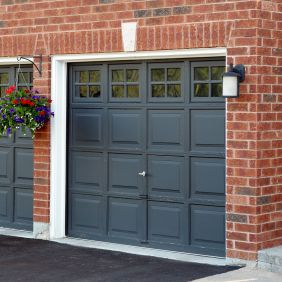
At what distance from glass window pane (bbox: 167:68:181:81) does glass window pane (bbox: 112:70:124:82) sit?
715 millimetres

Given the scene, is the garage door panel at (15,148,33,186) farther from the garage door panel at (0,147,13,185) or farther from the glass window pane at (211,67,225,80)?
the glass window pane at (211,67,225,80)

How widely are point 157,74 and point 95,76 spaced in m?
0.99

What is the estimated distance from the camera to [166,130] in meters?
9.58

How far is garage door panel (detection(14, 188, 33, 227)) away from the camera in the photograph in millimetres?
11017

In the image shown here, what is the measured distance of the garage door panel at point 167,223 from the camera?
9.51 m

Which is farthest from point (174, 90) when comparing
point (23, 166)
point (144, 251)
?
point (23, 166)

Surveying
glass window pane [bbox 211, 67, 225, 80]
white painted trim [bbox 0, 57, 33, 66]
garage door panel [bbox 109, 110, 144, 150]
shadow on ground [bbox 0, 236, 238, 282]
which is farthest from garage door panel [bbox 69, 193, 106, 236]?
glass window pane [bbox 211, 67, 225, 80]

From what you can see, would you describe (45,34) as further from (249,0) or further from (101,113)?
(249,0)

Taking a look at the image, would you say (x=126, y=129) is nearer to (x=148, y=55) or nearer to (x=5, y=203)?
(x=148, y=55)

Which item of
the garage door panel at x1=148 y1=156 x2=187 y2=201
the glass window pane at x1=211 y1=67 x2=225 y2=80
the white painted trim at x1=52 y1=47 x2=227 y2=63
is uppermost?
the white painted trim at x1=52 y1=47 x2=227 y2=63

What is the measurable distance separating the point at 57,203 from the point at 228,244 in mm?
2690

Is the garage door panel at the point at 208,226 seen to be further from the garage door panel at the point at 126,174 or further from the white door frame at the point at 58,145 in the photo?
the white door frame at the point at 58,145

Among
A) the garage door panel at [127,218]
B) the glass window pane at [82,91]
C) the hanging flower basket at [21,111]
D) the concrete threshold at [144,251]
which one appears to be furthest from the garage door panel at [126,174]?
the hanging flower basket at [21,111]

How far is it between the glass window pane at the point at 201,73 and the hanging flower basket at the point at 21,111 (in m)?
2.07
